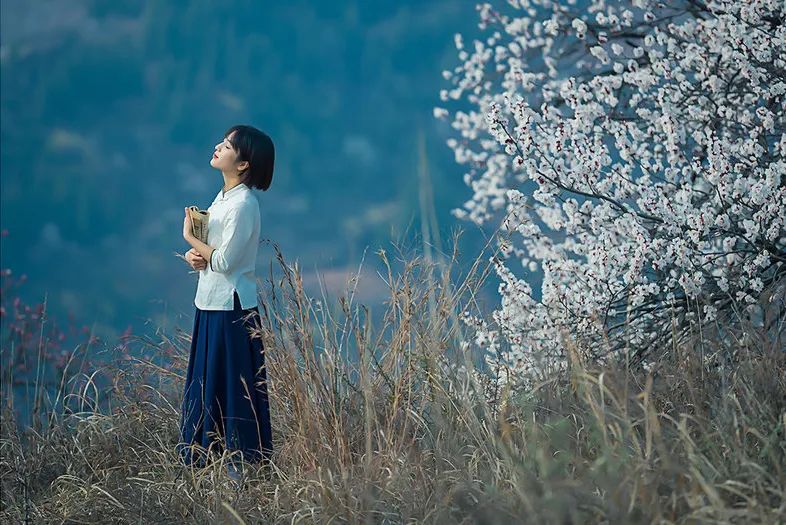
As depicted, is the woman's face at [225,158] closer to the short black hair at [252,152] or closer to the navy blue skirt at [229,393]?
the short black hair at [252,152]

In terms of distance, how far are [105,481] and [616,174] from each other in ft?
8.95

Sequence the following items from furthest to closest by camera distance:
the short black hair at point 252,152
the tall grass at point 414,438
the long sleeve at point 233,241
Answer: the short black hair at point 252,152 → the long sleeve at point 233,241 → the tall grass at point 414,438

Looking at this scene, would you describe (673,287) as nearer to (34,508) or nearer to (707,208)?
(707,208)

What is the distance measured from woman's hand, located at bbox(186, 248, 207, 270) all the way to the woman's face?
361 millimetres

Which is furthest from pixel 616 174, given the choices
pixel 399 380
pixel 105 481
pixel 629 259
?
pixel 105 481

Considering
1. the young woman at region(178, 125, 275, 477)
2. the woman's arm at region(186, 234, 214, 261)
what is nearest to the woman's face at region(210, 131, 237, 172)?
the young woman at region(178, 125, 275, 477)

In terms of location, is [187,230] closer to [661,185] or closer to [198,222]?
[198,222]

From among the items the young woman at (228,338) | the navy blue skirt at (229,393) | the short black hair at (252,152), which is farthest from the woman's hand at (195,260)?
the short black hair at (252,152)

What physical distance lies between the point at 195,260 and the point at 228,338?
336 mm

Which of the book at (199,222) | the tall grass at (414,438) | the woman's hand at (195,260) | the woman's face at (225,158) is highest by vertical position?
the woman's face at (225,158)

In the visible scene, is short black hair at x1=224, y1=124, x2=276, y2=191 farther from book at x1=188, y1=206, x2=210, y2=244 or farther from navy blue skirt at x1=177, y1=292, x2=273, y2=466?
navy blue skirt at x1=177, y1=292, x2=273, y2=466

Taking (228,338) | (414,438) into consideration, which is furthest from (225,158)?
(414,438)

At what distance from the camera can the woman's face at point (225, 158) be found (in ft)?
11.9

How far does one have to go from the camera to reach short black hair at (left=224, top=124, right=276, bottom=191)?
3.62 m
